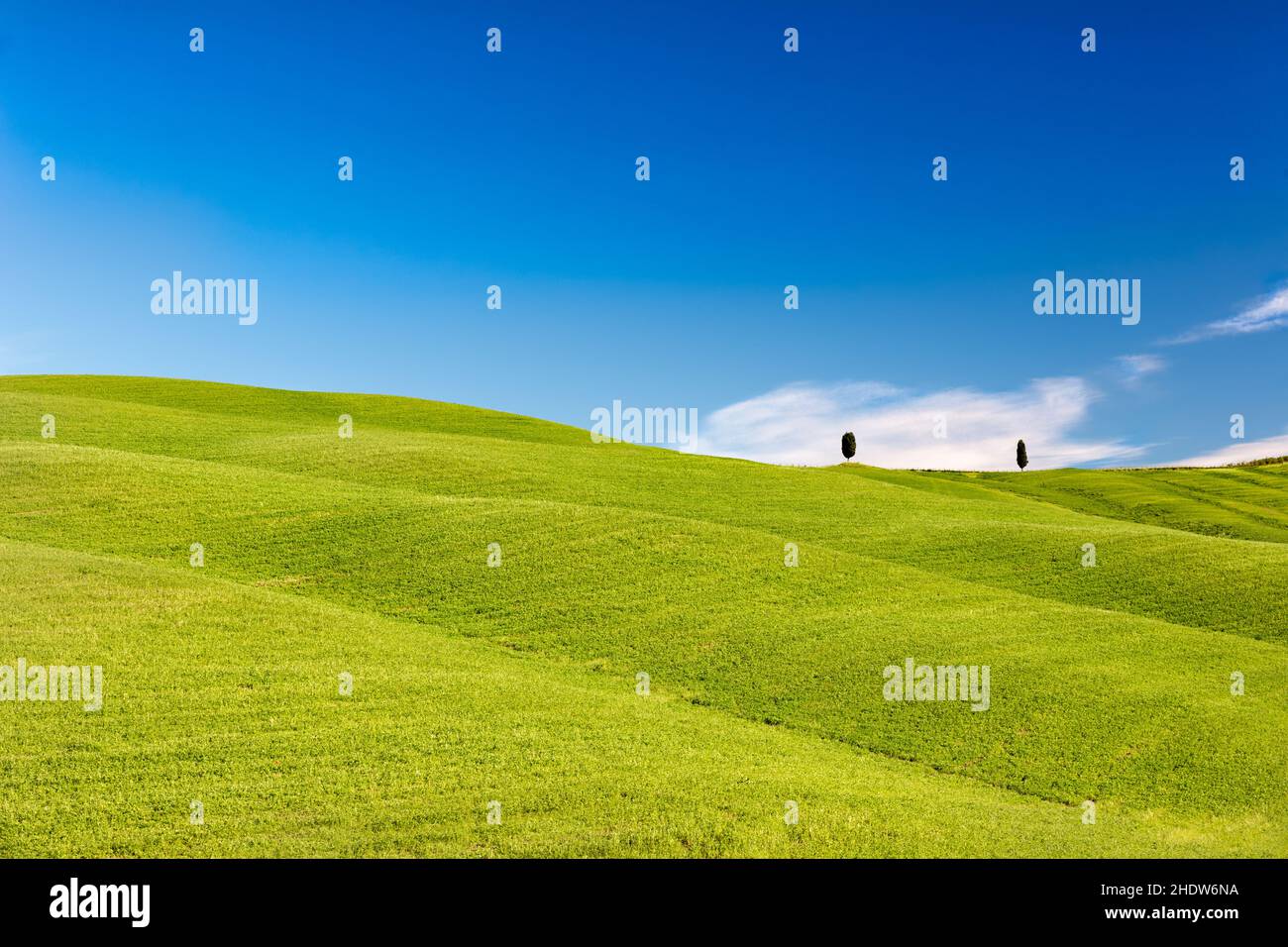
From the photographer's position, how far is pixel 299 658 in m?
19.5

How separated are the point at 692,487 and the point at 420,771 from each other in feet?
119

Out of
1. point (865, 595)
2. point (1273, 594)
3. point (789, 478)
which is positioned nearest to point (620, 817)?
point (865, 595)

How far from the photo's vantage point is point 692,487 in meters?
49.7

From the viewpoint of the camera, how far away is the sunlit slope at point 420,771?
12.2 m

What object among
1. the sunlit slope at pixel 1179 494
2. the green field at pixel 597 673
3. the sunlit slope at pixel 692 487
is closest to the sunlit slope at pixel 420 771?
the green field at pixel 597 673

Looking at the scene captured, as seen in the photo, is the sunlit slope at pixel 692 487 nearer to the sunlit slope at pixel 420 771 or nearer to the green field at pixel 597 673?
the green field at pixel 597 673

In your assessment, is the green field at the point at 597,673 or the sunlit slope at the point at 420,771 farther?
the green field at the point at 597,673

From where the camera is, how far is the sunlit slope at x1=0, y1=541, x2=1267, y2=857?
12203 mm

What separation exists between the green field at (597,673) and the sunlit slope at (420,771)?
8 cm

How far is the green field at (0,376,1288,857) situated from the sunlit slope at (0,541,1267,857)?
8 cm

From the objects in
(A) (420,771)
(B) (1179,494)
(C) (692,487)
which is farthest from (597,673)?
(B) (1179,494)

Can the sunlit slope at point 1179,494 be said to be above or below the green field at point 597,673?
above

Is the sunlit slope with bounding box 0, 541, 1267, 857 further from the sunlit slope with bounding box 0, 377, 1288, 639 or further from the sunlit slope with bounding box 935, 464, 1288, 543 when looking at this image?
the sunlit slope with bounding box 935, 464, 1288, 543

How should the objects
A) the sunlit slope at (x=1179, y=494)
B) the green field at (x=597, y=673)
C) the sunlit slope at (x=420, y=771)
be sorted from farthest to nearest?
the sunlit slope at (x=1179, y=494)
the green field at (x=597, y=673)
the sunlit slope at (x=420, y=771)
